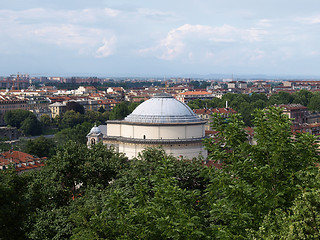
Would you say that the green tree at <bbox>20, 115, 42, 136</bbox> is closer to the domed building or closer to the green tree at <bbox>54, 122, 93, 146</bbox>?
the green tree at <bbox>54, 122, 93, 146</bbox>

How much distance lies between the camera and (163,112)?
124 ft

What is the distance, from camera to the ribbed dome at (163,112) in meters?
37.3

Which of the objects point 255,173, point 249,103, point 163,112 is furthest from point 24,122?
point 255,173

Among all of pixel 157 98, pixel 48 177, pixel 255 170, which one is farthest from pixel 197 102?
pixel 255 170

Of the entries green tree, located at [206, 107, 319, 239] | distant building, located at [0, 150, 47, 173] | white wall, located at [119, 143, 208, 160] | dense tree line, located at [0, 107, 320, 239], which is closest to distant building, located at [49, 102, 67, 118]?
distant building, located at [0, 150, 47, 173]

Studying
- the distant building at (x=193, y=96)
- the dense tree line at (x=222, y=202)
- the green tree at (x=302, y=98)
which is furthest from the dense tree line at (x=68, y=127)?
the green tree at (x=302, y=98)

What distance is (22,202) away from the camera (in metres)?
17.4

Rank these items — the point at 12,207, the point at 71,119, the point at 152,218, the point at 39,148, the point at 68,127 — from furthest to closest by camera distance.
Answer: the point at 71,119 < the point at 68,127 < the point at 39,148 < the point at 12,207 < the point at 152,218

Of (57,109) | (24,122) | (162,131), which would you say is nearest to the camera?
(162,131)

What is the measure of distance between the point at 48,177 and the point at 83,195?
2.01m

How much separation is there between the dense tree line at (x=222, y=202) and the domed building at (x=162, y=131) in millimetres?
16538

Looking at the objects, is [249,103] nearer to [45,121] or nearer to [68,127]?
[68,127]

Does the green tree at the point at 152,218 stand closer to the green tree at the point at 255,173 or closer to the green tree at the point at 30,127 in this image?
the green tree at the point at 255,173

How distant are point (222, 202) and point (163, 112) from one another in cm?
2389
